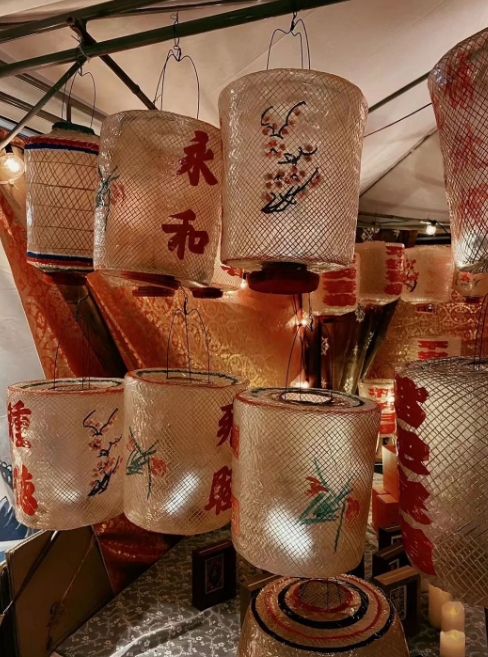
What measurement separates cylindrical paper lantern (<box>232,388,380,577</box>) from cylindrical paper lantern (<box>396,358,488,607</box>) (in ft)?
0.38

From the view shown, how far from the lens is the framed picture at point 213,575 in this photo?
189 cm

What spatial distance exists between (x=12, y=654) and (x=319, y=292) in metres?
1.93

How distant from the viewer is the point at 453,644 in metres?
1.59

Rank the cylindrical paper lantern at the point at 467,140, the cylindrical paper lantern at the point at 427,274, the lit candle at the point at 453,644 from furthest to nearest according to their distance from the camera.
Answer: the cylindrical paper lantern at the point at 427,274 < the lit candle at the point at 453,644 < the cylindrical paper lantern at the point at 467,140

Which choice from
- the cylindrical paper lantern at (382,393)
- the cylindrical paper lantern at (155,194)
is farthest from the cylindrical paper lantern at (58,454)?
the cylindrical paper lantern at (382,393)

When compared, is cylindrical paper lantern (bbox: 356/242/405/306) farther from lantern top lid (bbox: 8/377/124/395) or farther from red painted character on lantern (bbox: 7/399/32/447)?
red painted character on lantern (bbox: 7/399/32/447)

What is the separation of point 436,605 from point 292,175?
1.83 m

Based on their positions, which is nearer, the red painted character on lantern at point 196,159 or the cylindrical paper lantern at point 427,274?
the red painted character on lantern at point 196,159

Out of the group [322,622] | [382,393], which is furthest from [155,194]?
[382,393]

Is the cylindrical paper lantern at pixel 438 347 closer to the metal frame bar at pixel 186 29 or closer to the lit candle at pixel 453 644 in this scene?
the lit candle at pixel 453 644

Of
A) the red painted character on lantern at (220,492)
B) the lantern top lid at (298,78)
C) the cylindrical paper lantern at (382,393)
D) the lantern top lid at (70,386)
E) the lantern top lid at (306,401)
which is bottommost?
the cylindrical paper lantern at (382,393)

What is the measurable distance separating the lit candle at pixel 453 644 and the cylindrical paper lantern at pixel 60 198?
169 cm

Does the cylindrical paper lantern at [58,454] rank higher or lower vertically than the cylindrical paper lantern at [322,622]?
higher

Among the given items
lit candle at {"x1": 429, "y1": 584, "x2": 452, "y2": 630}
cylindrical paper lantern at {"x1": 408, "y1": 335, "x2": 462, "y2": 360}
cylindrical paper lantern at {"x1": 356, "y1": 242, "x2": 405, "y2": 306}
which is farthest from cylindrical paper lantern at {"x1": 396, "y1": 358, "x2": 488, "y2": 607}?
cylindrical paper lantern at {"x1": 408, "y1": 335, "x2": 462, "y2": 360}
